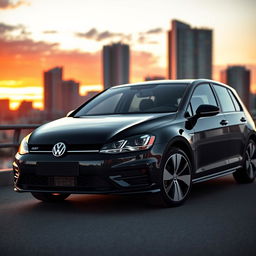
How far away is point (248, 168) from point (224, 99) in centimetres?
134

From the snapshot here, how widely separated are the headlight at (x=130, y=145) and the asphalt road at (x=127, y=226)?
2.52 ft

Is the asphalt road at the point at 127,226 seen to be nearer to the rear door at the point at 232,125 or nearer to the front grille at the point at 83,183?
the front grille at the point at 83,183

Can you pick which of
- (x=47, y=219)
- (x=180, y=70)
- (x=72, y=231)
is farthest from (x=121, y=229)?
(x=180, y=70)

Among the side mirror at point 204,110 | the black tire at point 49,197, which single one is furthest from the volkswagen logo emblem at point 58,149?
the side mirror at point 204,110

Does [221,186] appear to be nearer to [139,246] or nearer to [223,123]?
[223,123]

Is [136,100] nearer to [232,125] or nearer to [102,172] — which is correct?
[232,125]

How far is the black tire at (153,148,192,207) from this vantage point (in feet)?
21.8

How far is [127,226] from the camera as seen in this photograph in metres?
5.70

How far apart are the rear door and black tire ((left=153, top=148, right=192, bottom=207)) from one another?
1.50 m

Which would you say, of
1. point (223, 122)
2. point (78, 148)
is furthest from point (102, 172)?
point (223, 122)

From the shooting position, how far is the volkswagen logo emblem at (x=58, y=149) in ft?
21.1

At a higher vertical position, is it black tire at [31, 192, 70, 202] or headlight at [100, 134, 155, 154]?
headlight at [100, 134, 155, 154]

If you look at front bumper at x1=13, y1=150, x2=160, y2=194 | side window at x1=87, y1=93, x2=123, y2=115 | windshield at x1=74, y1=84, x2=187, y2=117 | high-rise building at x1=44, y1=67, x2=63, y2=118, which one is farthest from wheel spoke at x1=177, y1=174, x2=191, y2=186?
high-rise building at x1=44, y1=67, x2=63, y2=118

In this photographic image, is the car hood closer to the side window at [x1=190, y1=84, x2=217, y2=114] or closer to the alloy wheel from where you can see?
the alloy wheel
